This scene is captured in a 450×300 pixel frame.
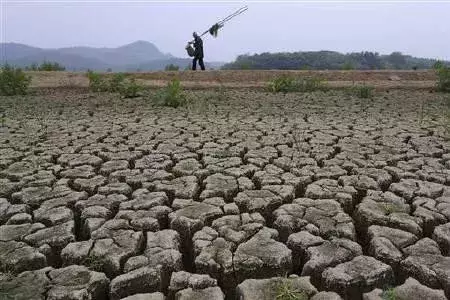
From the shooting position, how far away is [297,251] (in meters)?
2.44

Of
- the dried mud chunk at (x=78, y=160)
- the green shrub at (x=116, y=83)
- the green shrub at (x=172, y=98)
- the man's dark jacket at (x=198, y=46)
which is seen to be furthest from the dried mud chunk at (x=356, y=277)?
the man's dark jacket at (x=198, y=46)

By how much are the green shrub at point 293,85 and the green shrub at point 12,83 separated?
4.64 m

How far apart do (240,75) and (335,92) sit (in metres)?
2.83

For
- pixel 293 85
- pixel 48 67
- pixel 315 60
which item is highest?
pixel 315 60

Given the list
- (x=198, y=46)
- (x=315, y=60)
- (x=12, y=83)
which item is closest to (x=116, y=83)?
(x=12, y=83)

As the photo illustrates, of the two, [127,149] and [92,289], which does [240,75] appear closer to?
[127,149]

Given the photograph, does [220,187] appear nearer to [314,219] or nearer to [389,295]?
[314,219]

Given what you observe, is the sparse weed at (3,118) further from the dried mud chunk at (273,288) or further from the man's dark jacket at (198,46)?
the man's dark jacket at (198,46)

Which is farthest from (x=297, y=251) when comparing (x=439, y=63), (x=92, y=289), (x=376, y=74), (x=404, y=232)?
(x=376, y=74)

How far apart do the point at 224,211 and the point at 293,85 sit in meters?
6.51

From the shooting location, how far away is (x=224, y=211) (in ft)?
9.53

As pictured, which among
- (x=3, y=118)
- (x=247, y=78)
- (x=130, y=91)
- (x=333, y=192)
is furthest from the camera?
(x=247, y=78)

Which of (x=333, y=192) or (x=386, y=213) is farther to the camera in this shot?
(x=333, y=192)

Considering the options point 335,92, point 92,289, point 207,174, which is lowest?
point 92,289
